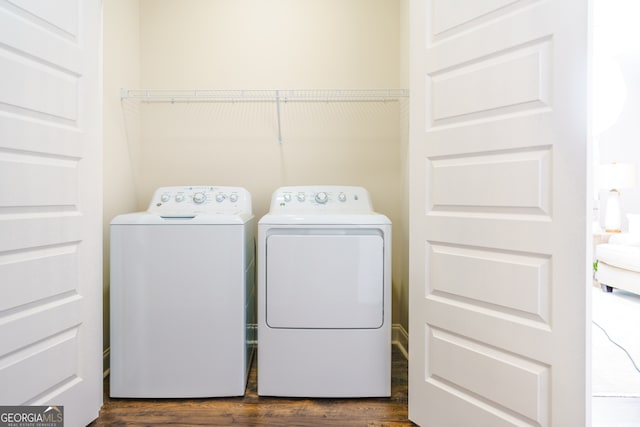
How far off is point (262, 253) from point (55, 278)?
31.0 inches

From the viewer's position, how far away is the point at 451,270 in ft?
4.35

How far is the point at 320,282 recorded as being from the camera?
1.60 m

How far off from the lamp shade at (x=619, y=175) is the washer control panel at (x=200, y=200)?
14.3 ft

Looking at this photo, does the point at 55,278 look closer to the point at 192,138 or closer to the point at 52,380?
the point at 52,380

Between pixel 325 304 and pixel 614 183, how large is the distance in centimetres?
427

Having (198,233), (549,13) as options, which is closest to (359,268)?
(198,233)

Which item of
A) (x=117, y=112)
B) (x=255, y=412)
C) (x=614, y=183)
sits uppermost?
(x=117, y=112)

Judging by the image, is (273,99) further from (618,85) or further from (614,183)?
(614,183)

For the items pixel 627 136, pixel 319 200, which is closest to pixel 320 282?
pixel 319 200

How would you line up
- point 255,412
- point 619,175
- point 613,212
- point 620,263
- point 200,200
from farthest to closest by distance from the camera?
point 613,212 → point 619,175 → point 620,263 → point 200,200 → point 255,412

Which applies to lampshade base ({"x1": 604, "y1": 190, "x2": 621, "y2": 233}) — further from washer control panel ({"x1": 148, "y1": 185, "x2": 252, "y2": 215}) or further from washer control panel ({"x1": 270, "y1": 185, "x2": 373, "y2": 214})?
washer control panel ({"x1": 148, "y1": 185, "x2": 252, "y2": 215})

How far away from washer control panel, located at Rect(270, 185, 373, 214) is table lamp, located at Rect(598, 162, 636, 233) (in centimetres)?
374

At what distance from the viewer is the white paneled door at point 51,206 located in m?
1.12

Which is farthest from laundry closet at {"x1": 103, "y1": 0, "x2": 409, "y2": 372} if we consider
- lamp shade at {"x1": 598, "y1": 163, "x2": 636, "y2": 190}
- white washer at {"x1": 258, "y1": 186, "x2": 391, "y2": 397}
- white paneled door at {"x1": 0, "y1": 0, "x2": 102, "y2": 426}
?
lamp shade at {"x1": 598, "y1": 163, "x2": 636, "y2": 190}
